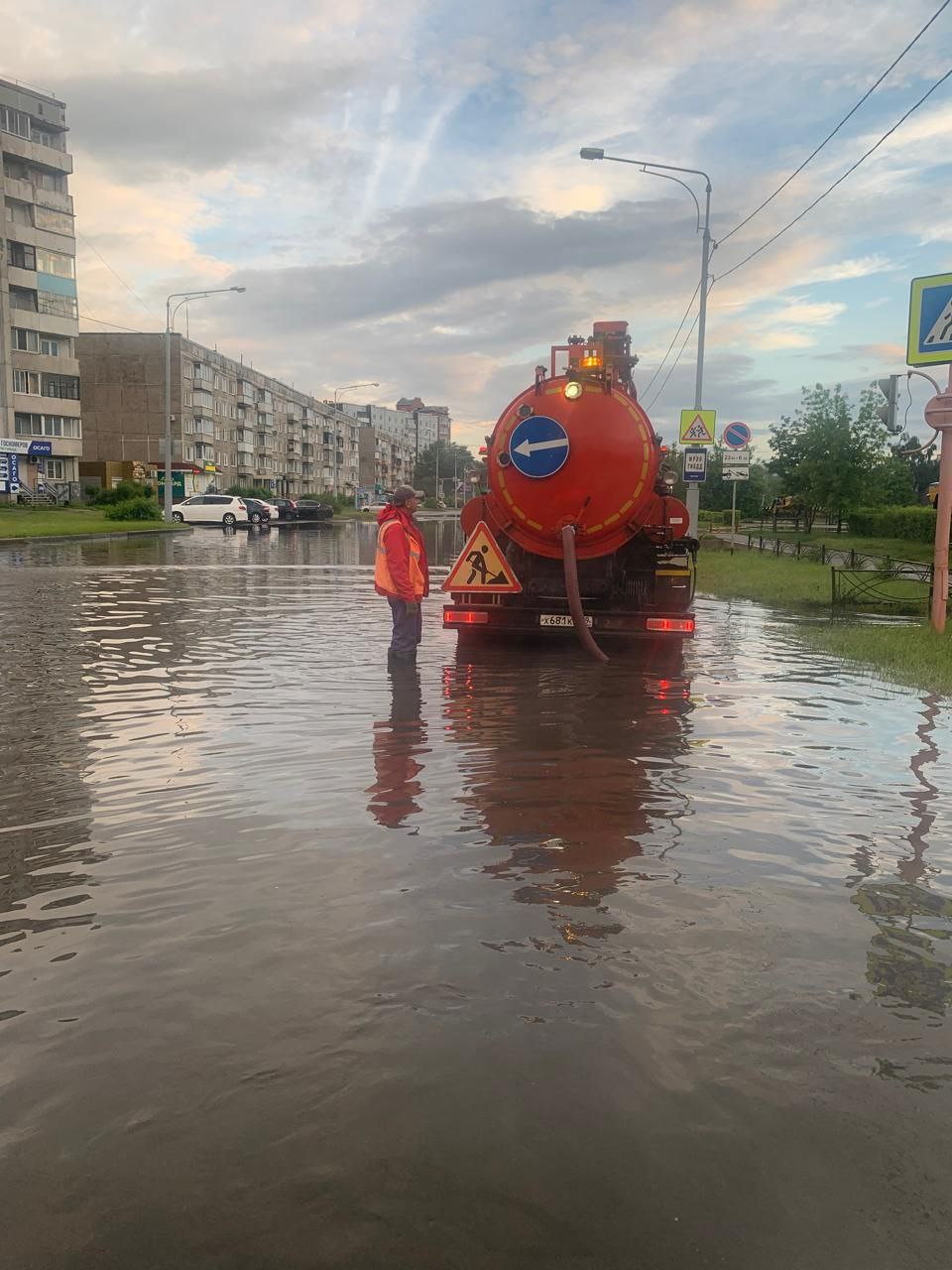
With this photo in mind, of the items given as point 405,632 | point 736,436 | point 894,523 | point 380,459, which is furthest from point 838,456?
point 380,459

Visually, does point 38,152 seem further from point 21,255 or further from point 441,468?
point 441,468

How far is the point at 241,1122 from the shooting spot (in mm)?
2520

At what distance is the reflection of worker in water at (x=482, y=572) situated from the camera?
991 cm

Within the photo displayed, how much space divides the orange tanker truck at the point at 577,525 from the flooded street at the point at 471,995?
306cm

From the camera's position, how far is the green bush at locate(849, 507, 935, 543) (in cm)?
4462

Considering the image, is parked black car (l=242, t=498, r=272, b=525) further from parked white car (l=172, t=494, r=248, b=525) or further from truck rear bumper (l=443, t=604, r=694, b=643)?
truck rear bumper (l=443, t=604, r=694, b=643)

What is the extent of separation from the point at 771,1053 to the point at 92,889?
2.72 meters

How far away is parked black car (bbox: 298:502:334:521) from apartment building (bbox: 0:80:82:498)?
1467 cm

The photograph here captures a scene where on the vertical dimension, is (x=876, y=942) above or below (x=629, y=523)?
below

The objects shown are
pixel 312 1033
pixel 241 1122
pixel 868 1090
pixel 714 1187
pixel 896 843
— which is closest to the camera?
pixel 714 1187

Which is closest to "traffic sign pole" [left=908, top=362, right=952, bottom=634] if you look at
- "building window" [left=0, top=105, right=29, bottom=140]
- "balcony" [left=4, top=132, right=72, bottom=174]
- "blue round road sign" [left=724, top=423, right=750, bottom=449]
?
"blue round road sign" [left=724, top=423, right=750, bottom=449]

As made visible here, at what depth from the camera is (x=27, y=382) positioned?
63812 millimetres

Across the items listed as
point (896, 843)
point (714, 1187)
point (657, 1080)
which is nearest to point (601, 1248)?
point (714, 1187)

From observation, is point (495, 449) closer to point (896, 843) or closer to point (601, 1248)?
point (896, 843)
